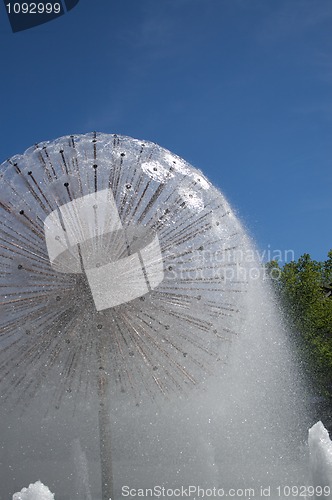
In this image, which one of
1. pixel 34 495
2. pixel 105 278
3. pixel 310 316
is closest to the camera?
pixel 105 278

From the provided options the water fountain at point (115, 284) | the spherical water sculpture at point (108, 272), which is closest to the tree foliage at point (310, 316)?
the water fountain at point (115, 284)

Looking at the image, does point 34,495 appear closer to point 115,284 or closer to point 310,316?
point 115,284

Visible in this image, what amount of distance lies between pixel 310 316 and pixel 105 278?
1798cm

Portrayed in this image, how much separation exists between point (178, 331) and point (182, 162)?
2.66 meters

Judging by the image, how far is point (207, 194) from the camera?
10.3 metres

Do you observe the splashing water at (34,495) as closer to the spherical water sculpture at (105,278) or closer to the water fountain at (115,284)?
the water fountain at (115,284)

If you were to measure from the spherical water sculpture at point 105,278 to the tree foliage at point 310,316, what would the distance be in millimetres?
15662

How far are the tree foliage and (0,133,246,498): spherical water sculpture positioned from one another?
1566 cm

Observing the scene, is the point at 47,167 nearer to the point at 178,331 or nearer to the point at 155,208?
the point at 155,208

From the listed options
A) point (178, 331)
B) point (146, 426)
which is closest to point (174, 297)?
point (178, 331)

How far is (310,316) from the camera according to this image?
84.4 ft

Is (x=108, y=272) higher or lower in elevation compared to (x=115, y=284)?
higher

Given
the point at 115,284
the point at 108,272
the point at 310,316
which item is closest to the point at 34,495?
the point at 115,284

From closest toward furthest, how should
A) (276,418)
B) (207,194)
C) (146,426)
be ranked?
(207,194), (146,426), (276,418)
